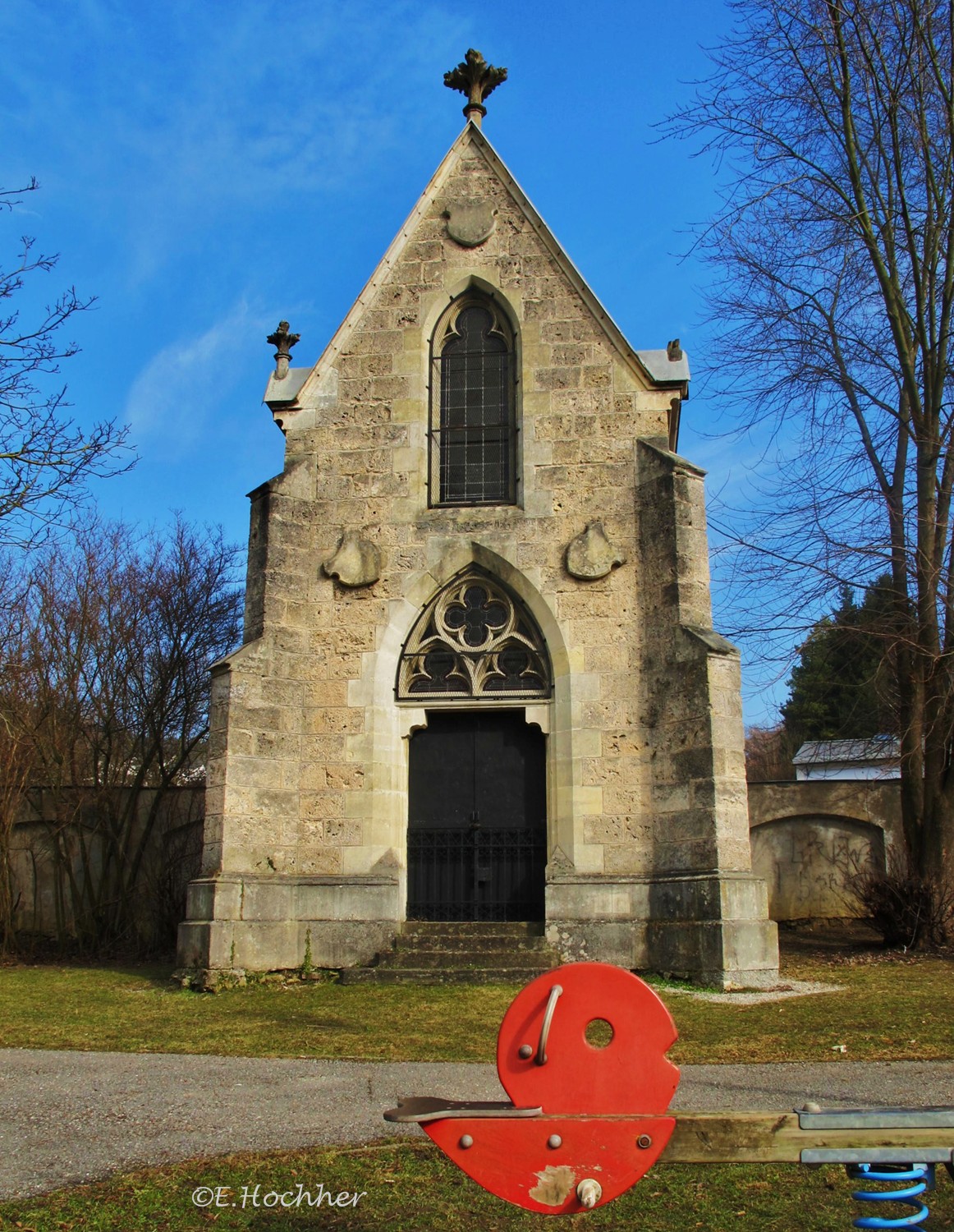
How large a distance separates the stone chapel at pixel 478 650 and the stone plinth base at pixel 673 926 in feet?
0.08

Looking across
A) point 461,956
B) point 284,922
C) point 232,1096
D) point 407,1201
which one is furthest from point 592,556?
point 407,1201

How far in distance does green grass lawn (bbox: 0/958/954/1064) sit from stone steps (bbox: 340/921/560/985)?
25cm

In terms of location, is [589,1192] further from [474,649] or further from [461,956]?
[474,649]

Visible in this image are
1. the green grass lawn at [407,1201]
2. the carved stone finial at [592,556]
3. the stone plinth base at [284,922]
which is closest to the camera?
the green grass lawn at [407,1201]

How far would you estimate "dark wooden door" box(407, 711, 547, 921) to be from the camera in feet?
39.7

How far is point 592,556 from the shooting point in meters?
12.3

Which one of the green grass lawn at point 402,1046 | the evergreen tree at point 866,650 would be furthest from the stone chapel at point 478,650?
the evergreen tree at point 866,650

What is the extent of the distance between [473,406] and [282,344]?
97.0 inches

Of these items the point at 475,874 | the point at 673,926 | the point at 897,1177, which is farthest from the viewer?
the point at 475,874

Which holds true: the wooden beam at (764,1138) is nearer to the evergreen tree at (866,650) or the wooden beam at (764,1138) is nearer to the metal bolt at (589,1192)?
the metal bolt at (589,1192)

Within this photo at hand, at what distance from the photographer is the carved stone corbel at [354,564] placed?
12.6 m

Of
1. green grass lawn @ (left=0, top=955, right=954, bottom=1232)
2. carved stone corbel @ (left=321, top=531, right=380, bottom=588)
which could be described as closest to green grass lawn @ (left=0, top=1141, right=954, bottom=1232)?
green grass lawn @ (left=0, top=955, right=954, bottom=1232)

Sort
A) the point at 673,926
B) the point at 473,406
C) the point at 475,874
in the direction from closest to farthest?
the point at 673,926 < the point at 475,874 < the point at 473,406

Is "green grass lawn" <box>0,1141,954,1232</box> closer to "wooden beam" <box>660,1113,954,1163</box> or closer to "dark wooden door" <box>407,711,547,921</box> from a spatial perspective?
"wooden beam" <box>660,1113,954,1163</box>
